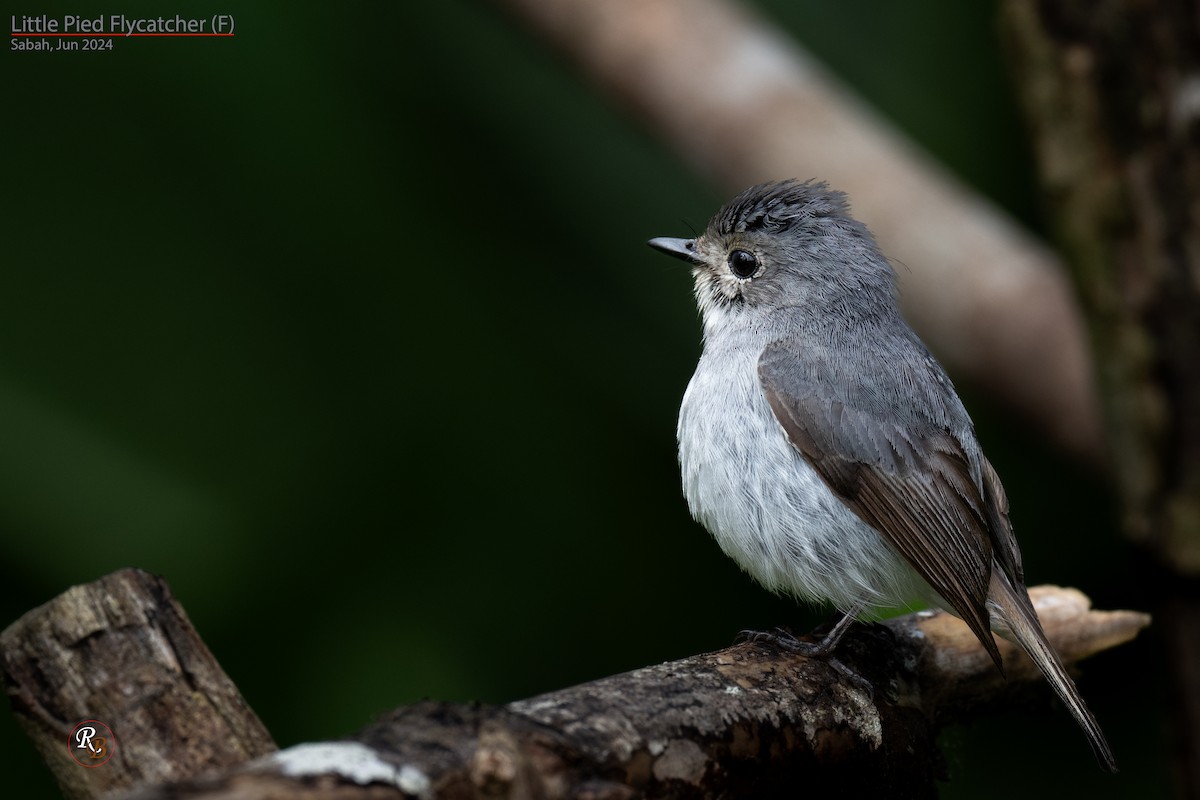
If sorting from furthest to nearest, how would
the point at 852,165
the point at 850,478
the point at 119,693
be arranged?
the point at 852,165
the point at 850,478
the point at 119,693

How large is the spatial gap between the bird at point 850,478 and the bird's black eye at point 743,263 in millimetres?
253

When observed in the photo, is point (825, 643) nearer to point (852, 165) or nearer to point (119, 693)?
point (119, 693)

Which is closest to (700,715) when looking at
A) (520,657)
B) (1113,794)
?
(520,657)

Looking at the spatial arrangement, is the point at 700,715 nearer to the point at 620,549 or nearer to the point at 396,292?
the point at 620,549

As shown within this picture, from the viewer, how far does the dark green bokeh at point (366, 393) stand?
13.0 ft

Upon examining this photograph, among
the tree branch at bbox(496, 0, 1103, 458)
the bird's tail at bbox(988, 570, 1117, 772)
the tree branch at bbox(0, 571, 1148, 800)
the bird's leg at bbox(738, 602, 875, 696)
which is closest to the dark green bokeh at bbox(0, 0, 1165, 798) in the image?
the tree branch at bbox(496, 0, 1103, 458)

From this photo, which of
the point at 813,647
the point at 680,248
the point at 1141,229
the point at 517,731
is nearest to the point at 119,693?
the point at 517,731

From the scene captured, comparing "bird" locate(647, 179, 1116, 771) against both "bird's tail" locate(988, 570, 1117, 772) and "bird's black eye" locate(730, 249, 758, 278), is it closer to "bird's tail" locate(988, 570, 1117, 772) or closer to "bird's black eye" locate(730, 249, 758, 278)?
"bird's tail" locate(988, 570, 1117, 772)

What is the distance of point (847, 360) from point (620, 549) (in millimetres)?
1577

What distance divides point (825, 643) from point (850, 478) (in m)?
0.44

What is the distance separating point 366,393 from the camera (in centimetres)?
438

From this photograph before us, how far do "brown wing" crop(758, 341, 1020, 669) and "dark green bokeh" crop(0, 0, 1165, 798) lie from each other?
1.33 metres

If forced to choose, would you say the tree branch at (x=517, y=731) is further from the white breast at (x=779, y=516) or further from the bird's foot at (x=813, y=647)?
the white breast at (x=779, y=516)

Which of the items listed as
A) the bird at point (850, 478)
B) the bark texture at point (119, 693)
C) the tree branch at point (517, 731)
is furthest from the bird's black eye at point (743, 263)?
the bark texture at point (119, 693)
